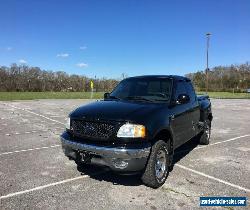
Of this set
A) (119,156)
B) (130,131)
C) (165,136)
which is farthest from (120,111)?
(165,136)

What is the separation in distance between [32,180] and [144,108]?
91.7 inches

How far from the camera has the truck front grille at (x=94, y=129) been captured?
15.6 feet

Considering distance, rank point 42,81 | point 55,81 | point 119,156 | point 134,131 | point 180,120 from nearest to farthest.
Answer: point 119,156
point 134,131
point 180,120
point 42,81
point 55,81

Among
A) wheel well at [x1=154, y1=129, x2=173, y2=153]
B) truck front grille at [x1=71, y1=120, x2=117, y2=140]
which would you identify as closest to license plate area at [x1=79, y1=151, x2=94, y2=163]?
truck front grille at [x1=71, y1=120, x2=117, y2=140]

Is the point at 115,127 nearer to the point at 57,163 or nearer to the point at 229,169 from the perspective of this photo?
the point at 57,163

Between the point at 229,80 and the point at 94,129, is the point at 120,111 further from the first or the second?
the point at 229,80

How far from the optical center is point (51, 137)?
31.2 feet

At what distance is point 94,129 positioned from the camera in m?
4.86

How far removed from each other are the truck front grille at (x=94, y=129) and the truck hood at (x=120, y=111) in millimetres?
99

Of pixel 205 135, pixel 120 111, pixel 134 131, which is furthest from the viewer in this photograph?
pixel 205 135

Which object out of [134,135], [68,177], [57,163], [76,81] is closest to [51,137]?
[57,163]

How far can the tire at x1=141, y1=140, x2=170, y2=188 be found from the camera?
16.1 ft

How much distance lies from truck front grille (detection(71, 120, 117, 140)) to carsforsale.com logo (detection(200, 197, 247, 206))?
5.64 ft

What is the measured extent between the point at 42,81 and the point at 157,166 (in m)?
64.5
